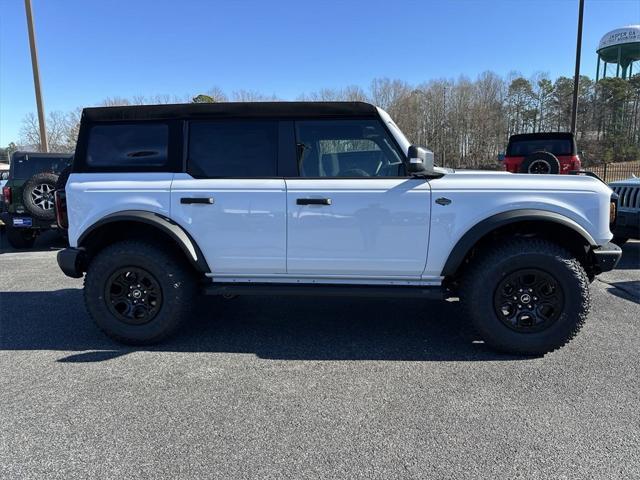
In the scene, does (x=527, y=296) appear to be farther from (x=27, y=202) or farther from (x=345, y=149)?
(x=27, y=202)

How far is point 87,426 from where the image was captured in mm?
2562

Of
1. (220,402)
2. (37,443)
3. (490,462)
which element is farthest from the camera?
(220,402)

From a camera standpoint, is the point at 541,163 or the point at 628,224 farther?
the point at 541,163

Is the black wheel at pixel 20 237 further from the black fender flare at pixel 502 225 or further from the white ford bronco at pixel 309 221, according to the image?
the black fender flare at pixel 502 225

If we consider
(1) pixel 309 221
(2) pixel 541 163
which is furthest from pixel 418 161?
(2) pixel 541 163

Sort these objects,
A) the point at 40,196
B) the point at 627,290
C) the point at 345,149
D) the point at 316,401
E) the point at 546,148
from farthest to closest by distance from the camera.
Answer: the point at 546,148 < the point at 40,196 < the point at 627,290 < the point at 345,149 < the point at 316,401

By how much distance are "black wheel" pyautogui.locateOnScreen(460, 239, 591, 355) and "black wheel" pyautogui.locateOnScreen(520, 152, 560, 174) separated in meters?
4.61

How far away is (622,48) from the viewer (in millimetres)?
40031

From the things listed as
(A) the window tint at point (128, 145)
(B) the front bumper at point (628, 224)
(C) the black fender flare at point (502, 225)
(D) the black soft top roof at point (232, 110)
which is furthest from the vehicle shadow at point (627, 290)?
(A) the window tint at point (128, 145)

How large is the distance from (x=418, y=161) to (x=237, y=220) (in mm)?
1515

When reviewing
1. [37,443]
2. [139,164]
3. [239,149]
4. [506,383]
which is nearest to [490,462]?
[506,383]

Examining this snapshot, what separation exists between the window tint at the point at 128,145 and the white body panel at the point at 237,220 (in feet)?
1.15

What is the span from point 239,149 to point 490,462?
113 inches

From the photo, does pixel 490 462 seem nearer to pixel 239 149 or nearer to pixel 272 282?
pixel 272 282
